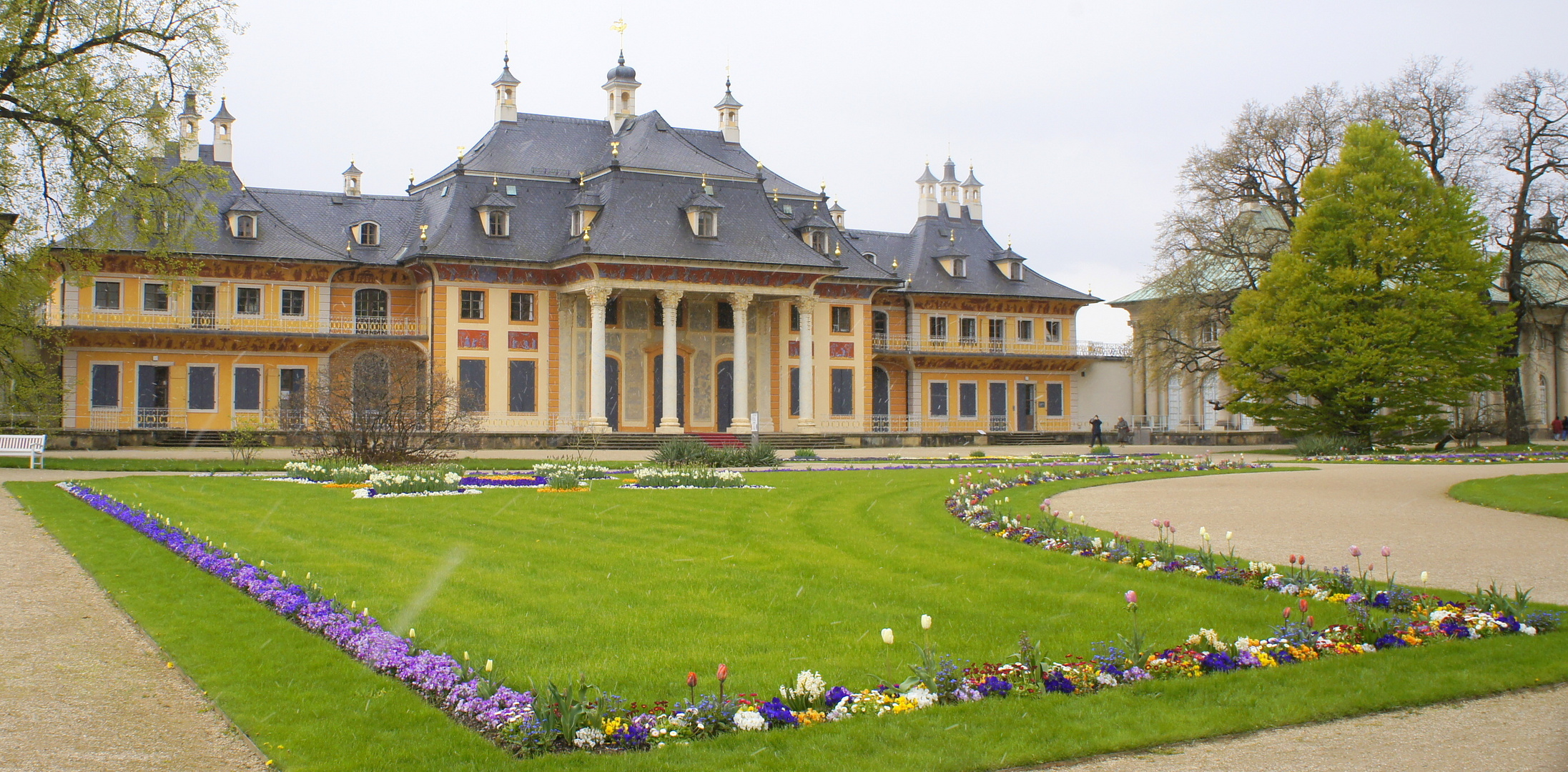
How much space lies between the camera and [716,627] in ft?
27.4

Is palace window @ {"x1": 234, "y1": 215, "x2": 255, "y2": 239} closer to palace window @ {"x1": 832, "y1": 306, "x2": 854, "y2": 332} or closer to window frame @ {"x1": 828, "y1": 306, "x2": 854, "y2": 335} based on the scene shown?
window frame @ {"x1": 828, "y1": 306, "x2": 854, "y2": 335}

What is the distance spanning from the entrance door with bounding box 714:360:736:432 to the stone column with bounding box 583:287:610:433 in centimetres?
525

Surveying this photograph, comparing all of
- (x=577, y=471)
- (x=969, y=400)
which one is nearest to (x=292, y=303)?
(x=577, y=471)

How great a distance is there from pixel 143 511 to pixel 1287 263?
34752mm

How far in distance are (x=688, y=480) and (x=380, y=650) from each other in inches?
535

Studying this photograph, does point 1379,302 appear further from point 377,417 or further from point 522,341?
point 377,417

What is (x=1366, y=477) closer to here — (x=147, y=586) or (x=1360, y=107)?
(x=147, y=586)

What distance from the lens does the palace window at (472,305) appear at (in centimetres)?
4419

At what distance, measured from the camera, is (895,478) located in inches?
923

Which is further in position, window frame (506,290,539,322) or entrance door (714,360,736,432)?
entrance door (714,360,736,432)

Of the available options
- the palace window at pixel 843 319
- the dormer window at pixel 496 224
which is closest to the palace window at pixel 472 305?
the dormer window at pixel 496 224

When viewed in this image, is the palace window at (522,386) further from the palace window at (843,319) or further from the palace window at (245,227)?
the palace window at (843,319)

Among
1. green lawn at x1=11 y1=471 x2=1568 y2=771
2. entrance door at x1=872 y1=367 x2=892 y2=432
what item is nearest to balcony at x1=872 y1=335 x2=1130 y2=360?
entrance door at x1=872 y1=367 x2=892 y2=432

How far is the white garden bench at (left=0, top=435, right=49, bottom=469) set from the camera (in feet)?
89.9
